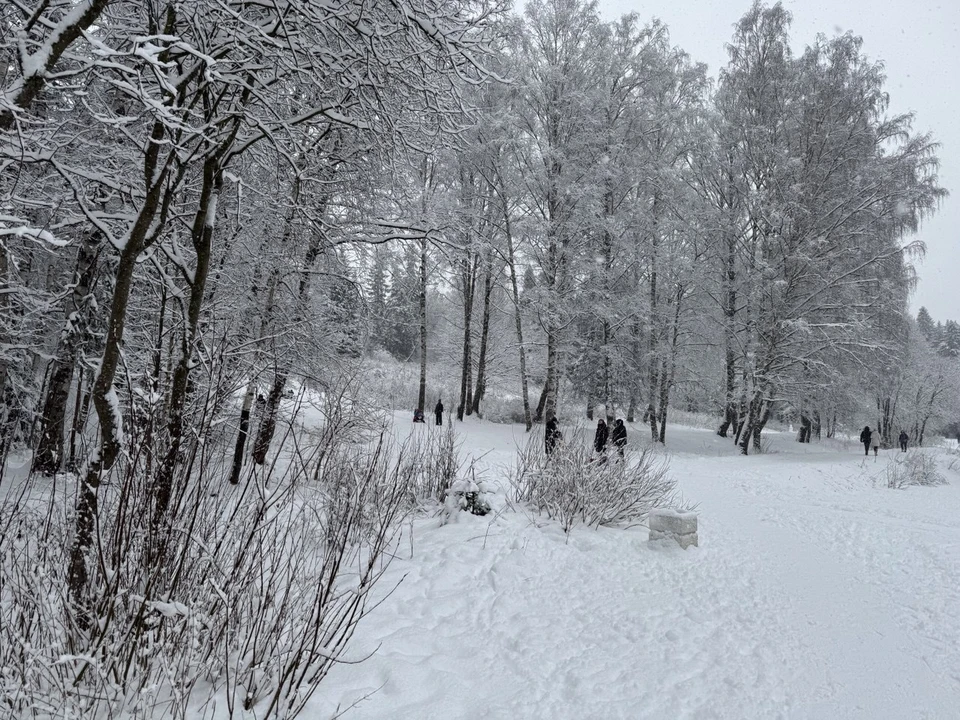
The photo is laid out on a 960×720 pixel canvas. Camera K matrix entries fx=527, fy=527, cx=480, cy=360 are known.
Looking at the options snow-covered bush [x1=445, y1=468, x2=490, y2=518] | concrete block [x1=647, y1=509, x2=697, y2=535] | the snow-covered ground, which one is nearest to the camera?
the snow-covered ground

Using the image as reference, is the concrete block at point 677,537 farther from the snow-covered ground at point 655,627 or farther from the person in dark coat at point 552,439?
the person in dark coat at point 552,439

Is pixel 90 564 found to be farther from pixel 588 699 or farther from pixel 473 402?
pixel 473 402

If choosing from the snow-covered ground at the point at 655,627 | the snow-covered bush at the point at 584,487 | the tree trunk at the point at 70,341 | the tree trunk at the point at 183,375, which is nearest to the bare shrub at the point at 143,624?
the tree trunk at the point at 183,375

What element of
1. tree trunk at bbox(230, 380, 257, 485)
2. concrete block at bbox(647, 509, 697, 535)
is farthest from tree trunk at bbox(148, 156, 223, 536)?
concrete block at bbox(647, 509, 697, 535)

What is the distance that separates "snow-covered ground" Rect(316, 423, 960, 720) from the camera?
9.49ft

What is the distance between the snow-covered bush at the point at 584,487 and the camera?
6191 millimetres

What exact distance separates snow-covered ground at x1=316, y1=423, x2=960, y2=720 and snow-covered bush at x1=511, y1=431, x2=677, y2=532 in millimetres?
236

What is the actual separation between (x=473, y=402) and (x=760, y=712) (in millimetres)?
17201

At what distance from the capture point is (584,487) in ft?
20.3

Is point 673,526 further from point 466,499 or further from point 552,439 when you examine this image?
point 552,439

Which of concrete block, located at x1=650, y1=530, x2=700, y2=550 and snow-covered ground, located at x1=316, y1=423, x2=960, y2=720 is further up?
concrete block, located at x1=650, y1=530, x2=700, y2=550

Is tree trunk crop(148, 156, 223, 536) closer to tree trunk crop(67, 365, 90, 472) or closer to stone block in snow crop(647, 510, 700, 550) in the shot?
tree trunk crop(67, 365, 90, 472)

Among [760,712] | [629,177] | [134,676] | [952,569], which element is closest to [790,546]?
[952,569]

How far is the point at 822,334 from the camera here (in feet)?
52.3
